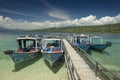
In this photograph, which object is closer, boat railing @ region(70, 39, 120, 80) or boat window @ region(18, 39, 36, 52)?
boat railing @ region(70, 39, 120, 80)

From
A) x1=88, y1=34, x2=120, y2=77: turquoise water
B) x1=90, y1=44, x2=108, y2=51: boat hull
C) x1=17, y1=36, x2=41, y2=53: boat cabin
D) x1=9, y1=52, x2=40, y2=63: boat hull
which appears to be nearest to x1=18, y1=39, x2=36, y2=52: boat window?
x1=17, y1=36, x2=41, y2=53: boat cabin

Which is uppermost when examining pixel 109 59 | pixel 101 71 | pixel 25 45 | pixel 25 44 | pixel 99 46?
pixel 101 71

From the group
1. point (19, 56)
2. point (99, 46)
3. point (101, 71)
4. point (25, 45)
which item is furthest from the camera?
point (99, 46)

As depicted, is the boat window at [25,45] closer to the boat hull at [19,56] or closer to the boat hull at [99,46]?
the boat hull at [19,56]

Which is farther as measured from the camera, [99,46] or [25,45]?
[99,46]

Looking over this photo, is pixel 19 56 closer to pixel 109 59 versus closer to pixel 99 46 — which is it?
pixel 109 59

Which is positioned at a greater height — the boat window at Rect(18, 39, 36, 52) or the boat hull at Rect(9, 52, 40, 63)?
the boat window at Rect(18, 39, 36, 52)

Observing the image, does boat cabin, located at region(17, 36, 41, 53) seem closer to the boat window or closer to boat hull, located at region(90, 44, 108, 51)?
the boat window

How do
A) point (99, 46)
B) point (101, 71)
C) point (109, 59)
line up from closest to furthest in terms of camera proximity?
point (101, 71)
point (109, 59)
point (99, 46)

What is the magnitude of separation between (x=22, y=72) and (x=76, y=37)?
17.0m

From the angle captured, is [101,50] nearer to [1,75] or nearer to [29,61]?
[29,61]

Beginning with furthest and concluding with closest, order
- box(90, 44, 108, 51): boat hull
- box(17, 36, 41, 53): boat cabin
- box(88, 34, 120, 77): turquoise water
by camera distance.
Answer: box(90, 44, 108, 51): boat hull, box(17, 36, 41, 53): boat cabin, box(88, 34, 120, 77): turquoise water

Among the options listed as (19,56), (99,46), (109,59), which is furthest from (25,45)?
(99,46)

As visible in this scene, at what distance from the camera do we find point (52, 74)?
1405 centimetres
